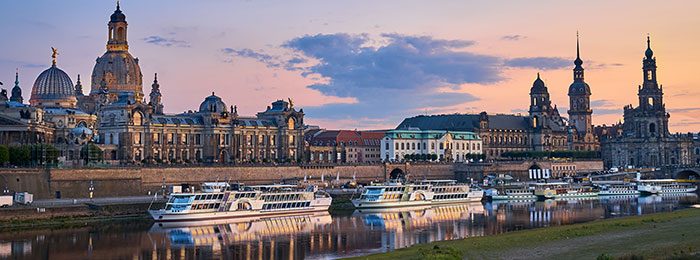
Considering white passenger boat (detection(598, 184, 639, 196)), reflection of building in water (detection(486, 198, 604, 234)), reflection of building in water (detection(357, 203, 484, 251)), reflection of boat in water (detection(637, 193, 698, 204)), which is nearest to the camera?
reflection of building in water (detection(357, 203, 484, 251))

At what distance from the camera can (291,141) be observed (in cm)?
11819

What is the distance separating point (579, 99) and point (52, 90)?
9074 centimetres

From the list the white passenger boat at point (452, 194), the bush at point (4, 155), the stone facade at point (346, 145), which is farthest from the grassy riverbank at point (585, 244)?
the stone facade at point (346, 145)

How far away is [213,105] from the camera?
110625mm

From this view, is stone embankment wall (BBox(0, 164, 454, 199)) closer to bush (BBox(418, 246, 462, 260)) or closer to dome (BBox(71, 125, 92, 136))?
dome (BBox(71, 125, 92, 136))

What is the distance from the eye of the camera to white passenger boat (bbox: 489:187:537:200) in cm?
9606

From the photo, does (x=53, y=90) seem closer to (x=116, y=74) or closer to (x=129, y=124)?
(x=116, y=74)

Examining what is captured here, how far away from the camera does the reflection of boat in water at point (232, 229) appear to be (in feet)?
181

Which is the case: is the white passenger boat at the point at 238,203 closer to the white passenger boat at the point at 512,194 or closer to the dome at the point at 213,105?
the white passenger boat at the point at 512,194

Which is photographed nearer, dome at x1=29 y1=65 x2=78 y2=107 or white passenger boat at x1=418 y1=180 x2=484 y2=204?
white passenger boat at x1=418 y1=180 x2=484 y2=204

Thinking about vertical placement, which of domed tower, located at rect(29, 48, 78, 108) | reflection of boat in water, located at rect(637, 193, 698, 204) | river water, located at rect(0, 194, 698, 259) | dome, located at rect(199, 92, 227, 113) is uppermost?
domed tower, located at rect(29, 48, 78, 108)

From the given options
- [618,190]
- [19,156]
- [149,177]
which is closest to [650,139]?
[618,190]

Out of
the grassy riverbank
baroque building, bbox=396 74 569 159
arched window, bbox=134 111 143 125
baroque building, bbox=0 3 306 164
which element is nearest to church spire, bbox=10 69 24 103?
baroque building, bbox=0 3 306 164

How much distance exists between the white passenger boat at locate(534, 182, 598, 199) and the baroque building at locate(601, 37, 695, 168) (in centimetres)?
4458
